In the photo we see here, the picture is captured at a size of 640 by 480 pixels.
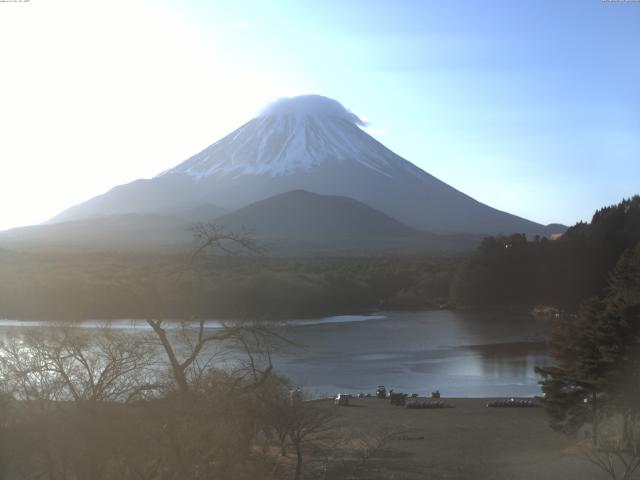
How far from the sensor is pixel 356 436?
10844 mm

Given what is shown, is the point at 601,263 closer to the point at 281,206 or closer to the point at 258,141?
the point at 281,206

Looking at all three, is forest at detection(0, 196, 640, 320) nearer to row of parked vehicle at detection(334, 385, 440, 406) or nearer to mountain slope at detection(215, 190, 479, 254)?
row of parked vehicle at detection(334, 385, 440, 406)

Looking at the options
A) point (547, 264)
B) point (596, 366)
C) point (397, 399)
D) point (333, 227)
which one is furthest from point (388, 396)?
point (333, 227)

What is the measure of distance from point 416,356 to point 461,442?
9.69 meters

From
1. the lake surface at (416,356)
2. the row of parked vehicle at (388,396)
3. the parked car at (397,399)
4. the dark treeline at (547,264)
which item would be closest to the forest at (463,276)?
the dark treeline at (547,264)

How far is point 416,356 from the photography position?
67.2ft

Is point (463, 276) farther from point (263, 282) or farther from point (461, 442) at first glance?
point (461, 442)

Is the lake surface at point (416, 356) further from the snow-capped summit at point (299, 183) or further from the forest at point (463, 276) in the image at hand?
the snow-capped summit at point (299, 183)

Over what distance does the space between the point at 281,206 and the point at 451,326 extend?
130 ft

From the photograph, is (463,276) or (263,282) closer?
(263,282)

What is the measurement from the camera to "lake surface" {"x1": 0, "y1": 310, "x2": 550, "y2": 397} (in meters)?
16.4

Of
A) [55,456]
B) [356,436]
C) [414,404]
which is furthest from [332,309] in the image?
[55,456]

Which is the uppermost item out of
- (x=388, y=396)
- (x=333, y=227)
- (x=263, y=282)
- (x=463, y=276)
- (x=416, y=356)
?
(x=333, y=227)

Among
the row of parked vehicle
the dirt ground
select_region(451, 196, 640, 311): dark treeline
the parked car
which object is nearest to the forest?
select_region(451, 196, 640, 311): dark treeline
